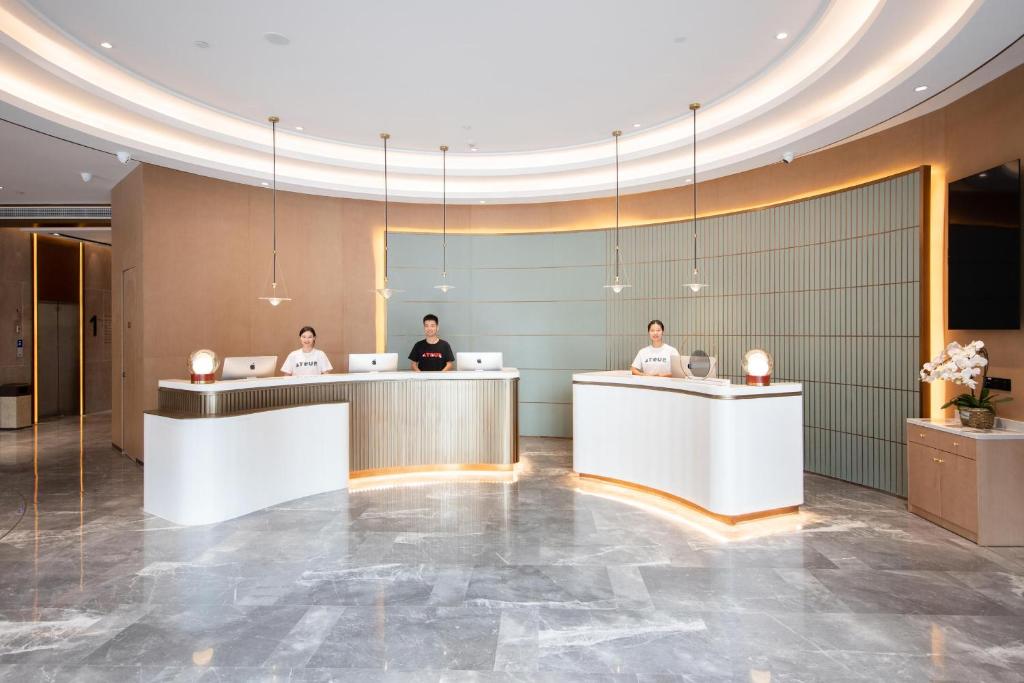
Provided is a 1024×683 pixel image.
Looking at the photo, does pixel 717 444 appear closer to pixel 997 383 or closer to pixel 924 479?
pixel 924 479

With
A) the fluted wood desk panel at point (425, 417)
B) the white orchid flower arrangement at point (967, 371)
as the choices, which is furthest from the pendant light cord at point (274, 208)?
the white orchid flower arrangement at point (967, 371)

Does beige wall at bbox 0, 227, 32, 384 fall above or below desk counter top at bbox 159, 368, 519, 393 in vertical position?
above

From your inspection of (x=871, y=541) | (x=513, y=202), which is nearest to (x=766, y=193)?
(x=513, y=202)

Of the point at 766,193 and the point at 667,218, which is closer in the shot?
the point at 766,193

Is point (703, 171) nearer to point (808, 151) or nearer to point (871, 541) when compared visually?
point (808, 151)

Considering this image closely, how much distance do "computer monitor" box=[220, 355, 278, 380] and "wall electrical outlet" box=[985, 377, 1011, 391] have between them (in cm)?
631

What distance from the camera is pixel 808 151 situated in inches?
239

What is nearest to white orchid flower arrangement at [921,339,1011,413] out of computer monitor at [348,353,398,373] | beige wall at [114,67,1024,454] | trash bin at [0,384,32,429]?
beige wall at [114,67,1024,454]

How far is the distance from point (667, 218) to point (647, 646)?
6.18m

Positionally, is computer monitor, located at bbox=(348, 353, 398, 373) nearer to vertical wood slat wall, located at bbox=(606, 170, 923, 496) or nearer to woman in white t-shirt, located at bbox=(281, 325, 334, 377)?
woman in white t-shirt, located at bbox=(281, 325, 334, 377)

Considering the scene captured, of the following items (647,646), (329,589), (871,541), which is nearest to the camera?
(647,646)

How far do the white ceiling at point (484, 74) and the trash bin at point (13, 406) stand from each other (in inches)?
194

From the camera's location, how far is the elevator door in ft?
35.6

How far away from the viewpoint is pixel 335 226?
820 centimetres
